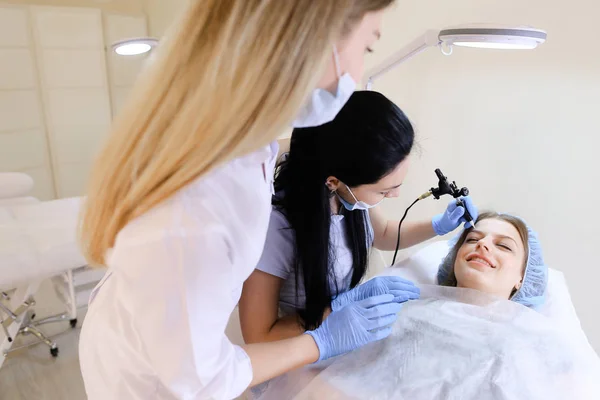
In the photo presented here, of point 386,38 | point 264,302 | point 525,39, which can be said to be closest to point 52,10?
point 386,38

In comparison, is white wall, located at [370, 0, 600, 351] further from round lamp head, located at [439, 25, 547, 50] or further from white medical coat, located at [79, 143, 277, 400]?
white medical coat, located at [79, 143, 277, 400]

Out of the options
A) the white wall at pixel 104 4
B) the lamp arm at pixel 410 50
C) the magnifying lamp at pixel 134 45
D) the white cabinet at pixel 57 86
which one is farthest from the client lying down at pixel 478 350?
the white wall at pixel 104 4

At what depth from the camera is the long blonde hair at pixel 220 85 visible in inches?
24.3

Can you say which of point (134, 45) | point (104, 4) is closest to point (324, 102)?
point (134, 45)

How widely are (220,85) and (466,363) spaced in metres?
0.86

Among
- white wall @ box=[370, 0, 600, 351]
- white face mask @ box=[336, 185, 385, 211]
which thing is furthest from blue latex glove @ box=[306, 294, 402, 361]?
white wall @ box=[370, 0, 600, 351]

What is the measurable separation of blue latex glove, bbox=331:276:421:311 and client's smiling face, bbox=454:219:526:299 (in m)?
0.21

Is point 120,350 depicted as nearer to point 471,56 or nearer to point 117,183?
point 117,183

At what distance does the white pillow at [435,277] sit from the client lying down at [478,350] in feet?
0.14

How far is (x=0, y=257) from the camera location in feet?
5.63

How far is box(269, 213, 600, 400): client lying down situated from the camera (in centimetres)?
104

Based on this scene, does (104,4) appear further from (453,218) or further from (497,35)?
(497,35)

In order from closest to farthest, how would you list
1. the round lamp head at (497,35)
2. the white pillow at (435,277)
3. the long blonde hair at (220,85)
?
1. the long blonde hair at (220,85)
2. the round lamp head at (497,35)
3. the white pillow at (435,277)

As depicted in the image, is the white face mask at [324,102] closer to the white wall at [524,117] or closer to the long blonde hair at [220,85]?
the long blonde hair at [220,85]
